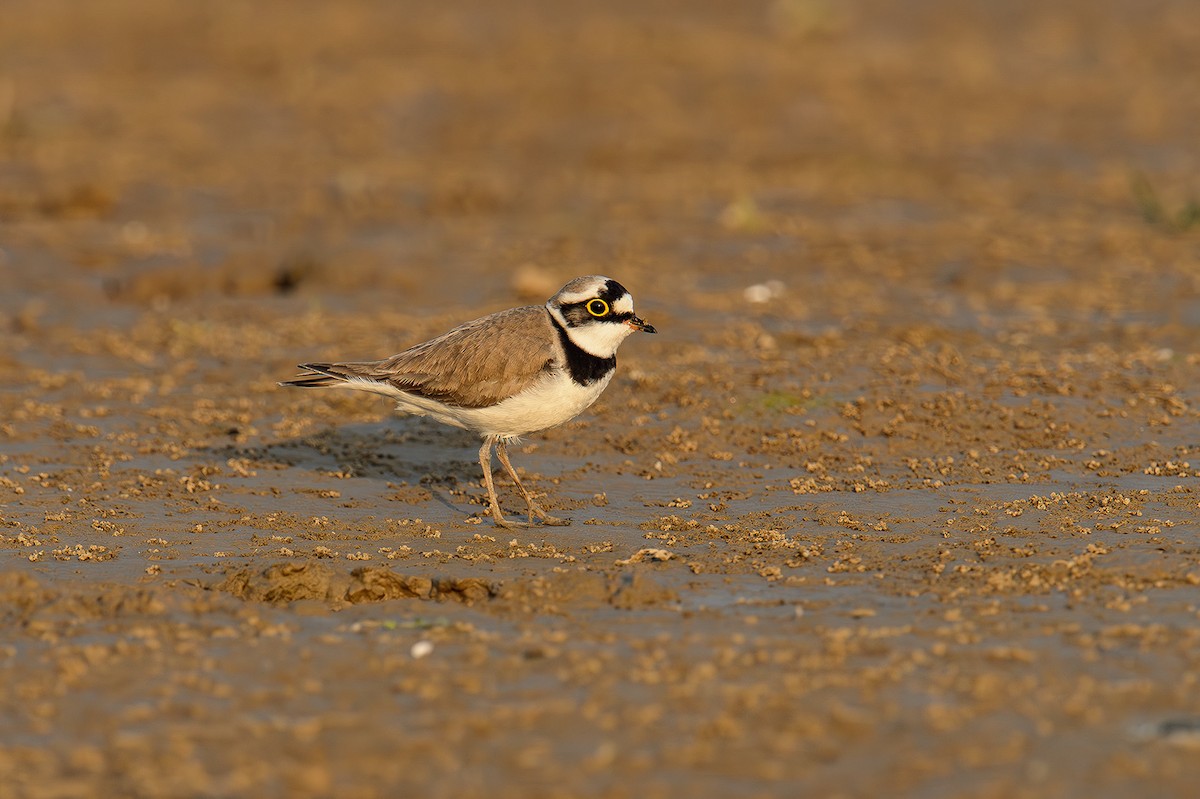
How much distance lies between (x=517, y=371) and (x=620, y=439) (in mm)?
1380

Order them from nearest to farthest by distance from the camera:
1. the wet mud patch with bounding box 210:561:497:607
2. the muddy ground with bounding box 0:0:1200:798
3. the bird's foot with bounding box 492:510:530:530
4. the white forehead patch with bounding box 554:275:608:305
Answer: the muddy ground with bounding box 0:0:1200:798, the wet mud patch with bounding box 210:561:497:607, the bird's foot with bounding box 492:510:530:530, the white forehead patch with bounding box 554:275:608:305

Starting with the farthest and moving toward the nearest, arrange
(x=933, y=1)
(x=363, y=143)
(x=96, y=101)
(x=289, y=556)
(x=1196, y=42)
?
(x=933, y=1), (x=1196, y=42), (x=96, y=101), (x=363, y=143), (x=289, y=556)

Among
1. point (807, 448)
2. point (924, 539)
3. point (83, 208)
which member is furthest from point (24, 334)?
point (924, 539)

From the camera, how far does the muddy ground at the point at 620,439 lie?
4.92 metres

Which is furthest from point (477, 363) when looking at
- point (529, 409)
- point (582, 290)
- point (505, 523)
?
point (505, 523)

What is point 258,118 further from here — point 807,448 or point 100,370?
point 807,448

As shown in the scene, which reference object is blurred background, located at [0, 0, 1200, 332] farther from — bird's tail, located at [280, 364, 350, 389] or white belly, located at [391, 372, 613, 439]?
white belly, located at [391, 372, 613, 439]

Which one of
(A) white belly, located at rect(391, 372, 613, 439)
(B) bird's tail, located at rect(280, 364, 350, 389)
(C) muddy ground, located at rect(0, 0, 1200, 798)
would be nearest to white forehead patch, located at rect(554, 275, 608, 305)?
(A) white belly, located at rect(391, 372, 613, 439)

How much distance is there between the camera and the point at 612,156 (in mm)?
16500

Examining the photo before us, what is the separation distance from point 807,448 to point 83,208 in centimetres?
855

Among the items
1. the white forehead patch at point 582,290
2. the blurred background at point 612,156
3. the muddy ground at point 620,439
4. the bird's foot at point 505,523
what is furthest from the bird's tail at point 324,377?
the blurred background at point 612,156

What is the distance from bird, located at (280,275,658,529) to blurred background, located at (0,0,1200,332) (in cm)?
374

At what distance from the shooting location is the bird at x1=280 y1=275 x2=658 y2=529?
24.4 ft

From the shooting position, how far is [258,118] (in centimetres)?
1798
